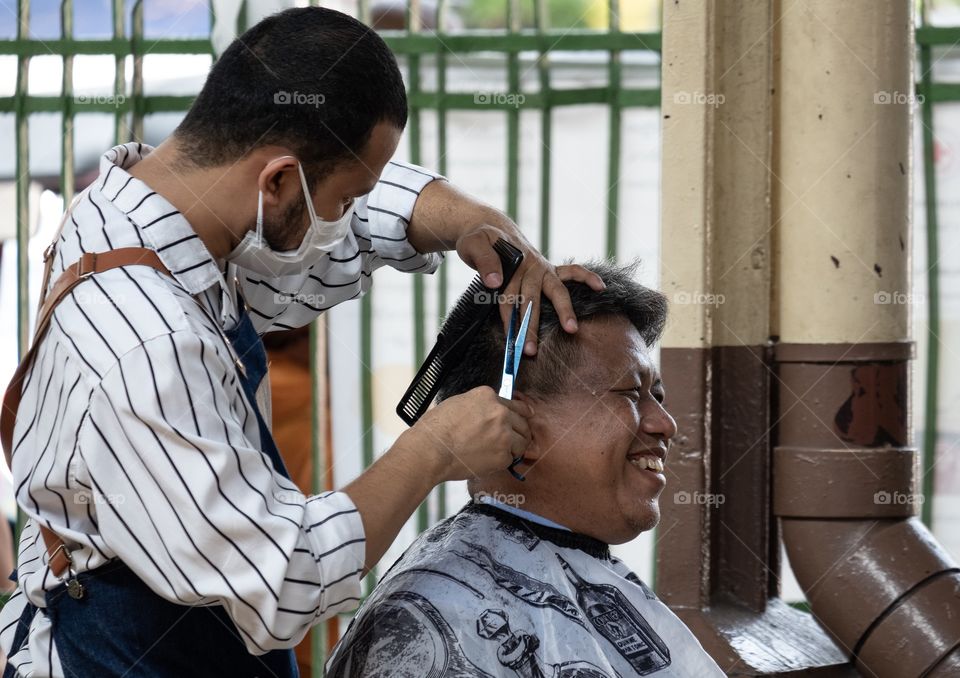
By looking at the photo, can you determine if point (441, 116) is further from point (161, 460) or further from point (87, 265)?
point (161, 460)

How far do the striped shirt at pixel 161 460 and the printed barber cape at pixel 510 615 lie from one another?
269 millimetres

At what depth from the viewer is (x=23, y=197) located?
3.58 meters

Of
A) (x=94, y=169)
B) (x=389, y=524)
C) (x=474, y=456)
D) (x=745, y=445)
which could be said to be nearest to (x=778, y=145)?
(x=745, y=445)

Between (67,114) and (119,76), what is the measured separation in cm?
21

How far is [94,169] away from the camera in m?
3.74

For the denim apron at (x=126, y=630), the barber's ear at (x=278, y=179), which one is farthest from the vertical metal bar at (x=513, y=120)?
the denim apron at (x=126, y=630)

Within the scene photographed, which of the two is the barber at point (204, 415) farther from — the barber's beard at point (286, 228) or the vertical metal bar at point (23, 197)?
the vertical metal bar at point (23, 197)

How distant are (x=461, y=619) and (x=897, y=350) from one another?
1232mm

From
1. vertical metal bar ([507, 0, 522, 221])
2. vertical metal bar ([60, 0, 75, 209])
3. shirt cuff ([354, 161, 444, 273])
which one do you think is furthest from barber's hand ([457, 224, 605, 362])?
vertical metal bar ([60, 0, 75, 209])

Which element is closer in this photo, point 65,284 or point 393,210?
point 65,284

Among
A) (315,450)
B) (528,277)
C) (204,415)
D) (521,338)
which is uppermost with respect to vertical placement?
(528,277)

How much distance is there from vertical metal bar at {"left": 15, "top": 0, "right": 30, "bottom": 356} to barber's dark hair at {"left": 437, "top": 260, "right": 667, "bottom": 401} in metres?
2.02

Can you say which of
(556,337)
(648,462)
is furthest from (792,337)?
(556,337)

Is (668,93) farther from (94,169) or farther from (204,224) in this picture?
(94,169)
